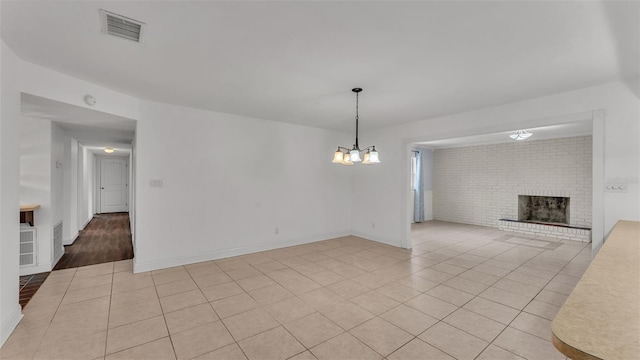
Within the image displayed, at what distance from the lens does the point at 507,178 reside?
7.46m

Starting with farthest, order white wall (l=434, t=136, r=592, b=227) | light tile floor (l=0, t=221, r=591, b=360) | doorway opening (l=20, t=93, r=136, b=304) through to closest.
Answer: white wall (l=434, t=136, r=592, b=227)
doorway opening (l=20, t=93, r=136, b=304)
light tile floor (l=0, t=221, r=591, b=360)

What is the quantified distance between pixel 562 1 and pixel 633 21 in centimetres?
70

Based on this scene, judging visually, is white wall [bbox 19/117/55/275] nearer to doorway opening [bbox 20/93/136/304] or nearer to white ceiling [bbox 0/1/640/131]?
doorway opening [bbox 20/93/136/304]

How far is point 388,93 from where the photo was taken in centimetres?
353

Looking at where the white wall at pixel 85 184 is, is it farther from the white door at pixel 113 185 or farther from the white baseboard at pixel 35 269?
the white baseboard at pixel 35 269

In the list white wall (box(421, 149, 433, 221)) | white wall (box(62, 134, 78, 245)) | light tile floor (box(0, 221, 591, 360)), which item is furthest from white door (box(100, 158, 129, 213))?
white wall (box(421, 149, 433, 221))

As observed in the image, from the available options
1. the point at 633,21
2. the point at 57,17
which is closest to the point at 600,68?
the point at 633,21

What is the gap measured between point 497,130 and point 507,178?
169 inches

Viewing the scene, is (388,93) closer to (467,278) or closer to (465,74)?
(465,74)

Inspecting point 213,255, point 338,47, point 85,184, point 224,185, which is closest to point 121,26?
point 338,47

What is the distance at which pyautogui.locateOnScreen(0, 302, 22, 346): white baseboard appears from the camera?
2262 millimetres

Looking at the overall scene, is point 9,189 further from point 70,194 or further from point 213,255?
point 70,194

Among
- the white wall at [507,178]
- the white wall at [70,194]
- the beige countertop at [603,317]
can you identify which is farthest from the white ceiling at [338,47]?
the white wall at [507,178]

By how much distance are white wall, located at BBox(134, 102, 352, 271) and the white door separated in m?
8.16
